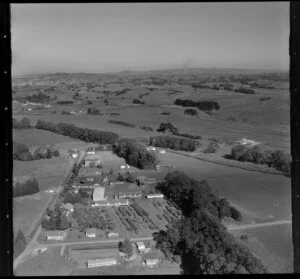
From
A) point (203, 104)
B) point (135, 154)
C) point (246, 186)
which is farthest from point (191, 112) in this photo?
point (246, 186)

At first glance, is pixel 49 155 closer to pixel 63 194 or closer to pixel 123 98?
pixel 63 194

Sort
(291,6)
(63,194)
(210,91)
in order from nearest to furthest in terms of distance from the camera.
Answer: (291,6) → (63,194) → (210,91)

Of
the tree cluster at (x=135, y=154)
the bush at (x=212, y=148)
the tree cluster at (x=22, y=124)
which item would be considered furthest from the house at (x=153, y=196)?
the tree cluster at (x=22, y=124)

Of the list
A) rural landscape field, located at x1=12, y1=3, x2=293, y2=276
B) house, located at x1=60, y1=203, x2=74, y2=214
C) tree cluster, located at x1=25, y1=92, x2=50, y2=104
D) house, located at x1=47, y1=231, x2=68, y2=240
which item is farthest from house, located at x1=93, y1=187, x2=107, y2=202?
tree cluster, located at x1=25, y1=92, x2=50, y2=104

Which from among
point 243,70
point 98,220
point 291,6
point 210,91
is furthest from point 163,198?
point 291,6

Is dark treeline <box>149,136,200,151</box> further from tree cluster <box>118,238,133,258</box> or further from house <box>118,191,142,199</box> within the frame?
tree cluster <box>118,238,133,258</box>
